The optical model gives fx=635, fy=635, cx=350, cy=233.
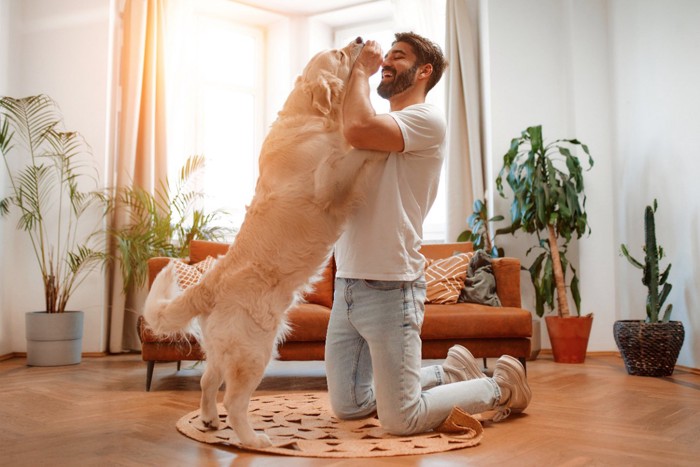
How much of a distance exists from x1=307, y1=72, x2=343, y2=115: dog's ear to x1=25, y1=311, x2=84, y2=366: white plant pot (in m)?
3.26

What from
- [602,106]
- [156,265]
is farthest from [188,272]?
[602,106]

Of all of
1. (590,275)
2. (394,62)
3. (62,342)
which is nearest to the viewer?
(394,62)

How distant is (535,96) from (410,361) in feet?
12.4

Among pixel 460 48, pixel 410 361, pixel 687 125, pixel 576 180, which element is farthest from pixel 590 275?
pixel 410 361

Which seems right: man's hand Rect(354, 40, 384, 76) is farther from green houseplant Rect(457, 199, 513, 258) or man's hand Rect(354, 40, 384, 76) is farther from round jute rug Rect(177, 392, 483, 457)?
green houseplant Rect(457, 199, 513, 258)

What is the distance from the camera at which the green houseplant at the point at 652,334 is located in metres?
4.02

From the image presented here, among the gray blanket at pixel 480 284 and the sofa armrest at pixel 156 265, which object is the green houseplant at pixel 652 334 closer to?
the gray blanket at pixel 480 284

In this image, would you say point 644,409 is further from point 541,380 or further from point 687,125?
point 687,125

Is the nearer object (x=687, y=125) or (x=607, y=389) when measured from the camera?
(x=607, y=389)

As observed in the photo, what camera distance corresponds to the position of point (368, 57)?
226 centimetres

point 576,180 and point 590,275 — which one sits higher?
point 576,180

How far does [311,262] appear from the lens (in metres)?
2.25

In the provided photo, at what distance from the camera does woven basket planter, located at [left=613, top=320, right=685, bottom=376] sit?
4020mm

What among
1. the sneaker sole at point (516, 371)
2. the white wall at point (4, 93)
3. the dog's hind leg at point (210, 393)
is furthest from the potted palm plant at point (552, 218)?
the white wall at point (4, 93)
